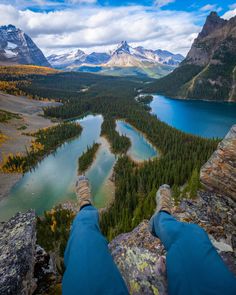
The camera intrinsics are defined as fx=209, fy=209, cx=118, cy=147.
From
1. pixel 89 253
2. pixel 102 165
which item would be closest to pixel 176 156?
pixel 102 165

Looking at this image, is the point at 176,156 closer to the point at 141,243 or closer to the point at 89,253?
the point at 141,243

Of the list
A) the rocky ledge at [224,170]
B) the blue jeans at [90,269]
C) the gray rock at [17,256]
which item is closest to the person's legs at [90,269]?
the blue jeans at [90,269]

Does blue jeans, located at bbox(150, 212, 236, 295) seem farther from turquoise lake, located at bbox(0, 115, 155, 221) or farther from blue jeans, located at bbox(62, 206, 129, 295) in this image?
turquoise lake, located at bbox(0, 115, 155, 221)

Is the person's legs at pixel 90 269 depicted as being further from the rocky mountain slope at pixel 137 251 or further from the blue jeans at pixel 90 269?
the rocky mountain slope at pixel 137 251

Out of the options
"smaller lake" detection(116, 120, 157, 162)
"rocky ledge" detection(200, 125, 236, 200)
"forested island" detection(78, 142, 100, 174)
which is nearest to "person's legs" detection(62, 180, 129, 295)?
"rocky ledge" detection(200, 125, 236, 200)

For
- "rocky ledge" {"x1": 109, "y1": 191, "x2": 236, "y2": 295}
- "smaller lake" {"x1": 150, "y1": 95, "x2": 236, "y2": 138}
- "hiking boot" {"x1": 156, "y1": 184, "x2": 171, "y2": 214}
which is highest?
"hiking boot" {"x1": 156, "y1": 184, "x2": 171, "y2": 214}
